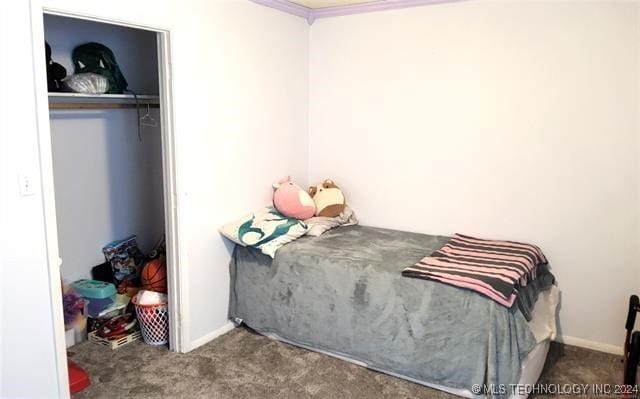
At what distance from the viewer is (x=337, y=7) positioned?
3.78 m

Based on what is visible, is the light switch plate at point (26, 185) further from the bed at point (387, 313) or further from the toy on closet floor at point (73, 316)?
the bed at point (387, 313)

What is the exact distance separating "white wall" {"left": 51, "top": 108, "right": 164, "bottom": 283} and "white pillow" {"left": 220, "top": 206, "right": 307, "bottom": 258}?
87 centimetres

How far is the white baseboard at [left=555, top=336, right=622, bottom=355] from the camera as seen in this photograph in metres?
3.12

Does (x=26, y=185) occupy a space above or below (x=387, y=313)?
above

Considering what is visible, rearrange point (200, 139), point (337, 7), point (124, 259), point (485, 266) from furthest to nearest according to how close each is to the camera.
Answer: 1. point (337, 7)
2. point (124, 259)
3. point (200, 139)
4. point (485, 266)

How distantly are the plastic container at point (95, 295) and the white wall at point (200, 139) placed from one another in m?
0.58

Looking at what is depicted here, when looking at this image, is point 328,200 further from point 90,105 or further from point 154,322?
point 90,105

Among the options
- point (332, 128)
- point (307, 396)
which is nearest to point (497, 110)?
point (332, 128)

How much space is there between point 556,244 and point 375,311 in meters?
1.26

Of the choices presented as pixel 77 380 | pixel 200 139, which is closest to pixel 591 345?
pixel 200 139

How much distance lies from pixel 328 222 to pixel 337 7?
1.57 metres

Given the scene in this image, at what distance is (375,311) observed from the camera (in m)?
2.86

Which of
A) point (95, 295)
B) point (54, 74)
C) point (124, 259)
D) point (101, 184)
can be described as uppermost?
point (54, 74)

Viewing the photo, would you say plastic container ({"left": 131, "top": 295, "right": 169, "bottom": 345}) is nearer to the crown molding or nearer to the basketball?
the basketball
